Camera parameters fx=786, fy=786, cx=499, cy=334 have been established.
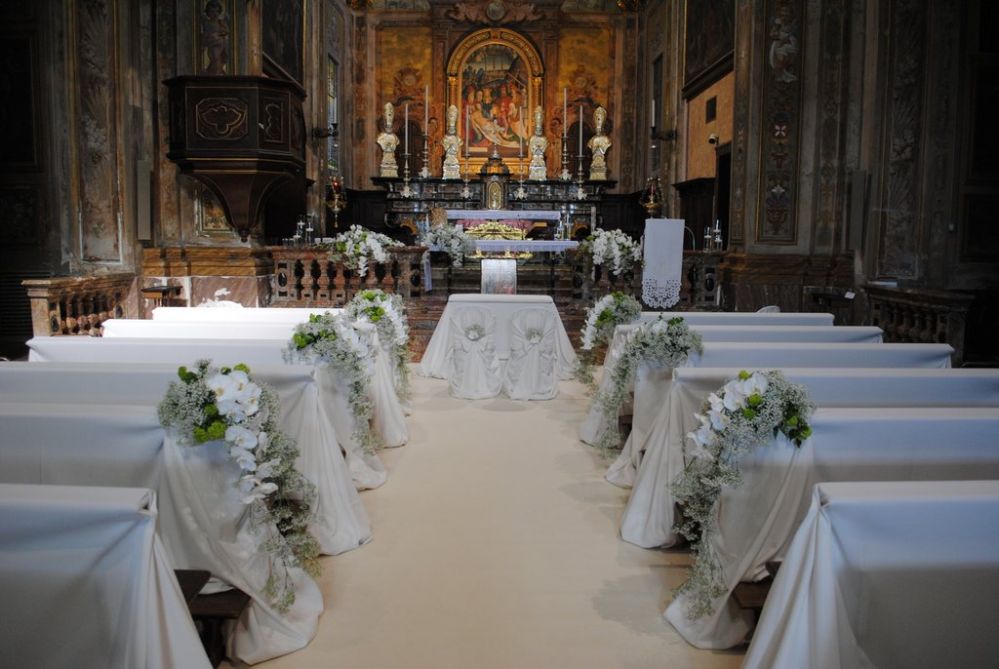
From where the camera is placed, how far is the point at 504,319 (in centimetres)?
795

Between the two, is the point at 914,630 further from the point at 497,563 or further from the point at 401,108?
the point at 401,108

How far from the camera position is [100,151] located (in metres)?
8.82

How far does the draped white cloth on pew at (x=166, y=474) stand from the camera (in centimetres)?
304

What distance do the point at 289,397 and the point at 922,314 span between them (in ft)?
19.9

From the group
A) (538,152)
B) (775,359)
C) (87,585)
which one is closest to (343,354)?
→ (87,585)

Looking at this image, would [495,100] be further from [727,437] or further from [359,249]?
[727,437]

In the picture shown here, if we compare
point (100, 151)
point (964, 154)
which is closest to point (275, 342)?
point (100, 151)

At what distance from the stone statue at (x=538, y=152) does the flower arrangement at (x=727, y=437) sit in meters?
13.2

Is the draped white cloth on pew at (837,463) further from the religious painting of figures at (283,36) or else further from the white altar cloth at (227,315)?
the religious painting of figures at (283,36)

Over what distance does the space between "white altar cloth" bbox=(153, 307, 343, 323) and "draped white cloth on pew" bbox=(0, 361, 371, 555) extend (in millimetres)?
2022

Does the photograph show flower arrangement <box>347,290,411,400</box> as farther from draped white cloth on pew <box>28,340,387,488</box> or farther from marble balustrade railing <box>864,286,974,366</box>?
marble balustrade railing <box>864,286,974,366</box>

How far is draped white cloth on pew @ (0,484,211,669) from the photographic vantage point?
7.29 feet

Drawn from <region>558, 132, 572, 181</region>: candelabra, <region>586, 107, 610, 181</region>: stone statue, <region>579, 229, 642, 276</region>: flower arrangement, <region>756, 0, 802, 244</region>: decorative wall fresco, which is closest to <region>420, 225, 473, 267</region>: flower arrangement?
<region>579, 229, 642, 276</region>: flower arrangement

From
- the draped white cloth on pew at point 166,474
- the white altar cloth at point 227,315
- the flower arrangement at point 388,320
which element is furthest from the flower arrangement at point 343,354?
the draped white cloth on pew at point 166,474
